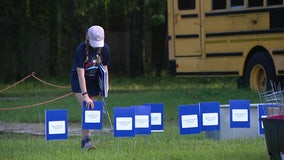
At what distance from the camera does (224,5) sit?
22078 mm

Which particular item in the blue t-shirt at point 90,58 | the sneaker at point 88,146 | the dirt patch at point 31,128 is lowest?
the dirt patch at point 31,128

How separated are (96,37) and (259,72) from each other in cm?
1026

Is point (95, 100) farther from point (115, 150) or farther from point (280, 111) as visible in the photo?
point (280, 111)

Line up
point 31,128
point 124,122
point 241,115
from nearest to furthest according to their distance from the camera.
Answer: point 124,122 → point 241,115 → point 31,128

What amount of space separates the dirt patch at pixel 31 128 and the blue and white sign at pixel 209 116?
358 centimetres

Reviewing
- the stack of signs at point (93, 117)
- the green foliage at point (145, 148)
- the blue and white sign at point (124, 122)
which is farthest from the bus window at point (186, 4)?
the blue and white sign at point (124, 122)

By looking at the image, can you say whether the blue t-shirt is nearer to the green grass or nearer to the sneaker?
the sneaker

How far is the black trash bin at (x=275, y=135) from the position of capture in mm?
10086

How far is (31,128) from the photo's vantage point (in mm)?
16984

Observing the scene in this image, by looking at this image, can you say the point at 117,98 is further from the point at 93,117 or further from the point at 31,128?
the point at 93,117

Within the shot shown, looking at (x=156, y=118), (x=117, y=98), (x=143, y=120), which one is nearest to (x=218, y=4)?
(x=117, y=98)

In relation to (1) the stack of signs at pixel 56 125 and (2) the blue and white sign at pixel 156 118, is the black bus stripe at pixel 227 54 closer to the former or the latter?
(2) the blue and white sign at pixel 156 118

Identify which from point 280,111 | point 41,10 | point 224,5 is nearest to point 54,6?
point 41,10

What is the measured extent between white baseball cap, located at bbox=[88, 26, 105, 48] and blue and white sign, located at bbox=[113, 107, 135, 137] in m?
0.98
